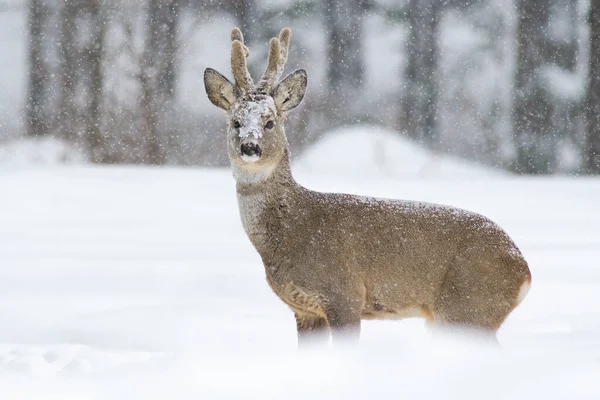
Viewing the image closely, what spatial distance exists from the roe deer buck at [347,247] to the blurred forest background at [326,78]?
974cm

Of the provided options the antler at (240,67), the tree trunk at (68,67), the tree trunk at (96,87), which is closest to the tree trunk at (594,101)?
the tree trunk at (96,87)

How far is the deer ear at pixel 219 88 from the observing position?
4512 mm

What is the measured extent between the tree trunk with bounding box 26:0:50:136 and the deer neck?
10624 mm

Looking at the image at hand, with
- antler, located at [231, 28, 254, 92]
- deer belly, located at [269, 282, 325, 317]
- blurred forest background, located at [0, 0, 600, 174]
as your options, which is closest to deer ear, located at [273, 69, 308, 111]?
antler, located at [231, 28, 254, 92]

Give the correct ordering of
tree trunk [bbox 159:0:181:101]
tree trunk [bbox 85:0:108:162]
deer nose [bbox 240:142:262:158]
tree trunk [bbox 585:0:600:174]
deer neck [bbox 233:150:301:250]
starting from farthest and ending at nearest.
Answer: tree trunk [bbox 585:0:600:174] < tree trunk [bbox 159:0:181:101] < tree trunk [bbox 85:0:108:162] < deer neck [bbox 233:150:301:250] < deer nose [bbox 240:142:262:158]

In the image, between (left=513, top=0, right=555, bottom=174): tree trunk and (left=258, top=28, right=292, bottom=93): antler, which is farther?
(left=513, top=0, right=555, bottom=174): tree trunk

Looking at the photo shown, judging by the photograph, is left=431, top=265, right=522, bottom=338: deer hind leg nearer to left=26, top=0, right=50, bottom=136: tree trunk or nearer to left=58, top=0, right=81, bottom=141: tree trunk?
left=26, top=0, right=50, bottom=136: tree trunk

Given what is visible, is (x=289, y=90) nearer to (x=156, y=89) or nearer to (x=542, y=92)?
(x=156, y=89)

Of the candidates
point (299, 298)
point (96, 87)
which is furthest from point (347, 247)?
point (96, 87)

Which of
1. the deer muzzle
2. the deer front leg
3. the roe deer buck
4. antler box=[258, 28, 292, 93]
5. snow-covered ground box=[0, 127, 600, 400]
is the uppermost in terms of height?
antler box=[258, 28, 292, 93]

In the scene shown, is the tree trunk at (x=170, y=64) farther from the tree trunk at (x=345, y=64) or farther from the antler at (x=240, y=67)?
the antler at (x=240, y=67)

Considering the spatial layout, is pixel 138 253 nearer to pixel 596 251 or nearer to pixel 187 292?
pixel 187 292

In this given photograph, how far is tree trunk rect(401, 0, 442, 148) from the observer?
15.2 m

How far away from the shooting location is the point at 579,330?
5977 millimetres
